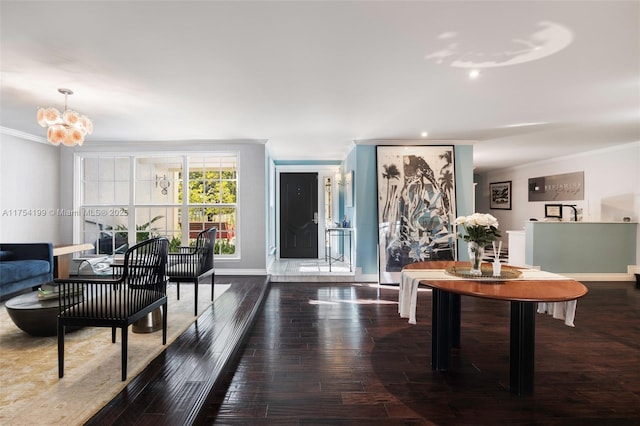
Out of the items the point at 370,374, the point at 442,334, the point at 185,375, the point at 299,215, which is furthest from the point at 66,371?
the point at 299,215

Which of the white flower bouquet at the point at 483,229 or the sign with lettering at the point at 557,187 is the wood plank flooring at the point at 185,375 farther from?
the sign with lettering at the point at 557,187

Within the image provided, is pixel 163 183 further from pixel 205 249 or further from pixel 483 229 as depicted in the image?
pixel 483 229

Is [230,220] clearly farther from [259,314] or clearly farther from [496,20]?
[496,20]

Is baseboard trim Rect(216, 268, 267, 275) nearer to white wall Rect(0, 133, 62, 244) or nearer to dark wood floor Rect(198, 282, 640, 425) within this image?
dark wood floor Rect(198, 282, 640, 425)

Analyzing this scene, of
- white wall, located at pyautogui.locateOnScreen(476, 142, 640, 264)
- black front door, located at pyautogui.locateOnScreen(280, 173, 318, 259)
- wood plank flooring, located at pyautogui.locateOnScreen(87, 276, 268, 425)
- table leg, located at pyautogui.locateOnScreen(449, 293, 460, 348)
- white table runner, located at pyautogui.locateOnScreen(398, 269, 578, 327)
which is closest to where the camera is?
wood plank flooring, located at pyautogui.locateOnScreen(87, 276, 268, 425)

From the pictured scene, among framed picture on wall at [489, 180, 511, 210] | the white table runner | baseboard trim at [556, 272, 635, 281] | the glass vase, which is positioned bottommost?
baseboard trim at [556, 272, 635, 281]

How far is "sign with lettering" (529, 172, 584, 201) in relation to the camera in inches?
257

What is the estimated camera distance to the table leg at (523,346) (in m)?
2.11

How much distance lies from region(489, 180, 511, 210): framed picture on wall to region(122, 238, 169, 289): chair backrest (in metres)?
8.93

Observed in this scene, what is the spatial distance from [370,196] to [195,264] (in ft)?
10.1

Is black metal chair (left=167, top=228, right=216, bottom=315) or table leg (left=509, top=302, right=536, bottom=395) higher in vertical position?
black metal chair (left=167, top=228, right=216, bottom=315)

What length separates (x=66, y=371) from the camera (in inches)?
87.0

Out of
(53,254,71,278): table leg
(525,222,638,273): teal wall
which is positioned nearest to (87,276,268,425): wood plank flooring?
(53,254,71,278): table leg

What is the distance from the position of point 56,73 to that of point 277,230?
5111mm
